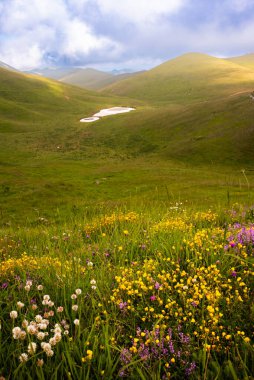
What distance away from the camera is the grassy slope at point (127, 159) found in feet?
103

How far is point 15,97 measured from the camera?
15525 centimetres

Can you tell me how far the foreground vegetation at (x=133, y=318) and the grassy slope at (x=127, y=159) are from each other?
10951 mm

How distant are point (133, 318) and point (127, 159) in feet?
189

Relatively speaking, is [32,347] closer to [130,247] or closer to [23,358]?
[23,358]

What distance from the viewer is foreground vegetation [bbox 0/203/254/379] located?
3.37m

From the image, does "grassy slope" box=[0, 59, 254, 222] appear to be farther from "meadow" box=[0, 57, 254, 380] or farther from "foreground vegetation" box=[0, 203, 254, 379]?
"foreground vegetation" box=[0, 203, 254, 379]

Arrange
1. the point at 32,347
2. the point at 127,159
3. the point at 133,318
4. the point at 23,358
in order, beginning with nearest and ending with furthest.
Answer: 1. the point at 23,358
2. the point at 32,347
3. the point at 133,318
4. the point at 127,159

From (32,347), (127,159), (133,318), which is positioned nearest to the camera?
(32,347)

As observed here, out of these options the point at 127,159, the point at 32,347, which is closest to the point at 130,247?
the point at 32,347

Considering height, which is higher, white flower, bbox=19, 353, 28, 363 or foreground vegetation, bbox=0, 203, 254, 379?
white flower, bbox=19, 353, 28, 363

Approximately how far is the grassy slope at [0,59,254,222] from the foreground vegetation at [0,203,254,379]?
11.0m

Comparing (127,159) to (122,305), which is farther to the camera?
(127,159)

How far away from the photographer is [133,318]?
425 centimetres

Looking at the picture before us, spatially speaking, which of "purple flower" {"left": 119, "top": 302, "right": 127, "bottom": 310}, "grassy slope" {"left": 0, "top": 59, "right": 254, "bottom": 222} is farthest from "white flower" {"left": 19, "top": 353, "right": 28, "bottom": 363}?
"grassy slope" {"left": 0, "top": 59, "right": 254, "bottom": 222}
